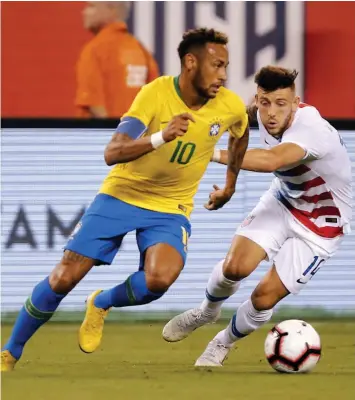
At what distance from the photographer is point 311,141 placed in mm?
9203

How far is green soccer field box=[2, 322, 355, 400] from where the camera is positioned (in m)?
7.70

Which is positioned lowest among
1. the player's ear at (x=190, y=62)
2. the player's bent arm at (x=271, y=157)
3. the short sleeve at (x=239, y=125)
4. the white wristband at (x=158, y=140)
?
the player's bent arm at (x=271, y=157)

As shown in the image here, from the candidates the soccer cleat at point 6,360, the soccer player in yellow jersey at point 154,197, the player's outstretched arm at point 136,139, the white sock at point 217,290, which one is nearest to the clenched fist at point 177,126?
the player's outstretched arm at point 136,139

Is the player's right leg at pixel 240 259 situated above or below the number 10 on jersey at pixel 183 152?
below

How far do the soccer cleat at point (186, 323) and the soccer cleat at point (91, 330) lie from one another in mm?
749

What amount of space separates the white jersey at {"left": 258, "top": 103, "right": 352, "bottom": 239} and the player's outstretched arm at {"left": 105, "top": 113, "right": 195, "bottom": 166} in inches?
47.4

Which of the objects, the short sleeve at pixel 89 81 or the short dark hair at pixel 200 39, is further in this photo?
the short sleeve at pixel 89 81

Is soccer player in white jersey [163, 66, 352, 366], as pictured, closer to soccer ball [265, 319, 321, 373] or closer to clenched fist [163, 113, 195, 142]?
soccer ball [265, 319, 321, 373]

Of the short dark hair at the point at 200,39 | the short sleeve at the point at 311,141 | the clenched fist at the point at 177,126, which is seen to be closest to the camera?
the clenched fist at the point at 177,126

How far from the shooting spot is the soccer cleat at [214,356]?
9.32 meters

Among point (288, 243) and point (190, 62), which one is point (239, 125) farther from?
point (288, 243)

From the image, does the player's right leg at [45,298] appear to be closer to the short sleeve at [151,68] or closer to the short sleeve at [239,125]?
the short sleeve at [239,125]

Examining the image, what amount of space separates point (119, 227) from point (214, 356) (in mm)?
1128

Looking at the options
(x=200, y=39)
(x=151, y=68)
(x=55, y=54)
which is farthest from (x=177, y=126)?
(x=55, y=54)
